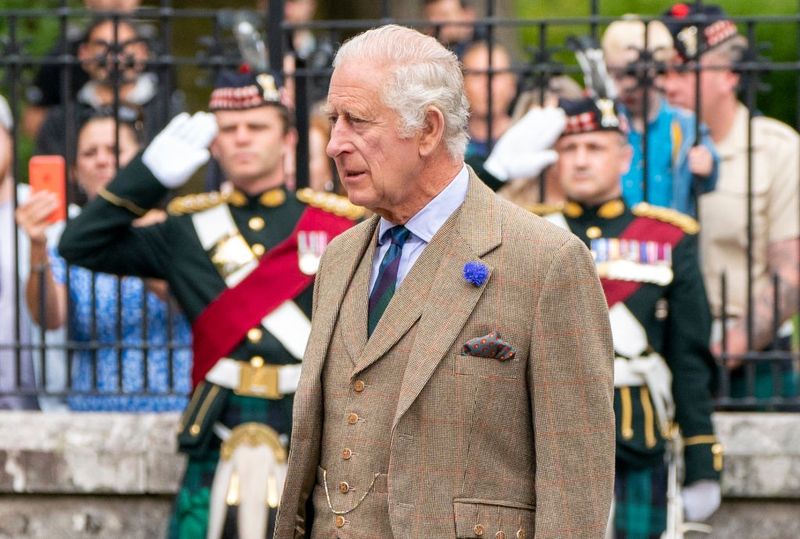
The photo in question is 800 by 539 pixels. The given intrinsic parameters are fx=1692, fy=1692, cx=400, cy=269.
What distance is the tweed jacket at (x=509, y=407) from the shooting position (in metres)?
3.32

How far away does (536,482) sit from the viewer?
3.34 m

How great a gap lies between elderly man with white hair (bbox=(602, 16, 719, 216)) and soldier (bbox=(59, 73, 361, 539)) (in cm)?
120

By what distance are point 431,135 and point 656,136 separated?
3.05 metres

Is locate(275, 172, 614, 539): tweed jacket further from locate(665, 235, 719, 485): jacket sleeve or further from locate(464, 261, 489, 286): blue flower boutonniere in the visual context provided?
locate(665, 235, 719, 485): jacket sleeve

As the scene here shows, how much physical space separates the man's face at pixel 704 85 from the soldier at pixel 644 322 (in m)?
0.62

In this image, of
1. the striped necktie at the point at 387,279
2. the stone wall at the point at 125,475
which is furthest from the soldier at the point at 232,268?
the striped necktie at the point at 387,279

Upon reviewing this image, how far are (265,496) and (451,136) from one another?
2.40 metres

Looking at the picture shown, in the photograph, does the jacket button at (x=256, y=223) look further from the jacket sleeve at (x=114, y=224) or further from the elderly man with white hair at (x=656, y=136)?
the elderly man with white hair at (x=656, y=136)

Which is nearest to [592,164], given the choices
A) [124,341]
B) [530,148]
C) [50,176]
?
[530,148]

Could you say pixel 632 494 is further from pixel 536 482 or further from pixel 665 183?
pixel 536 482

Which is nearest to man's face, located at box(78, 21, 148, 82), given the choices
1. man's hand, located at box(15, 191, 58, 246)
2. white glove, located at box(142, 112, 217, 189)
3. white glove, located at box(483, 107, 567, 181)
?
man's hand, located at box(15, 191, 58, 246)

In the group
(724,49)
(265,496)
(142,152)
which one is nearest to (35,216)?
(142,152)

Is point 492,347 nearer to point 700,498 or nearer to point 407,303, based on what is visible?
point 407,303

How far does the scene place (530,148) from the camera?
5836mm
